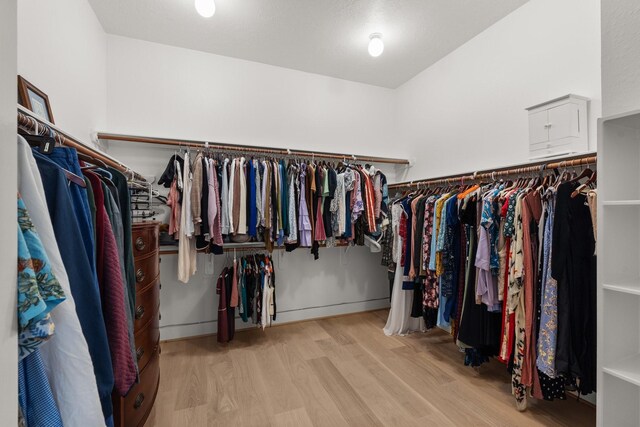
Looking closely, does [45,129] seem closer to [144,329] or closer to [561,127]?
[144,329]

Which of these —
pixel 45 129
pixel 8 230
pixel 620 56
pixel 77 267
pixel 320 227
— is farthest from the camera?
pixel 320 227

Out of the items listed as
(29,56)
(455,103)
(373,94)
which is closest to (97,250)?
(29,56)

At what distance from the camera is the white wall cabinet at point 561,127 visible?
5.73ft

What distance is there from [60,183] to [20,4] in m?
1.29

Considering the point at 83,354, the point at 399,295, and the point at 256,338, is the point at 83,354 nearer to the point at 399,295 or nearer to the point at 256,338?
the point at 256,338

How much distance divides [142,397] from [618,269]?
2263 mm

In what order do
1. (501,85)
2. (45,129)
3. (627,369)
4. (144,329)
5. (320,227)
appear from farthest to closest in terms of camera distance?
(320,227), (501,85), (144,329), (627,369), (45,129)

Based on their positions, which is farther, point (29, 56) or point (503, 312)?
point (503, 312)

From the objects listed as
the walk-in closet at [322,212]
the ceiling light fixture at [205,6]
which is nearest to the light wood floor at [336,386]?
the walk-in closet at [322,212]

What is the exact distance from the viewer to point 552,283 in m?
1.53

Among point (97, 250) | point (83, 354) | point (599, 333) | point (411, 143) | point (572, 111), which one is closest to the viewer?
point (83, 354)

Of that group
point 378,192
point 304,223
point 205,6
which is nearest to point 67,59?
point 205,6

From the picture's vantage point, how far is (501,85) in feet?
7.66

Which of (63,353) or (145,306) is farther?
(145,306)
